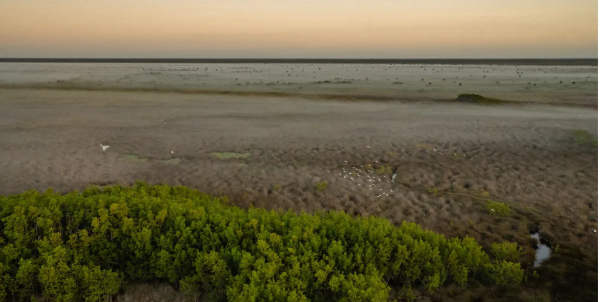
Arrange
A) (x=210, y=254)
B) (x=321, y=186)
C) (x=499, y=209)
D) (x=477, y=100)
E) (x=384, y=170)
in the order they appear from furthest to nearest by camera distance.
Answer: (x=477, y=100) → (x=384, y=170) → (x=321, y=186) → (x=499, y=209) → (x=210, y=254)

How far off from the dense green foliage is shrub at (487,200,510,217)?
11.5 feet

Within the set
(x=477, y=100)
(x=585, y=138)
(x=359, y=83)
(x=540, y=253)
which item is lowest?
(x=540, y=253)

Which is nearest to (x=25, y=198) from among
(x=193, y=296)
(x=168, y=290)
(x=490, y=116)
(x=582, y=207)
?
(x=168, y=290)

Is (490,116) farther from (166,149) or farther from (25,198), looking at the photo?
(25,198)

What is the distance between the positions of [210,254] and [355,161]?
10.4 metres

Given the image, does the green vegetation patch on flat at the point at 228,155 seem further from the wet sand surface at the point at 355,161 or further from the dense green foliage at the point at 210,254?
the dense green foliage at the point at 210,254

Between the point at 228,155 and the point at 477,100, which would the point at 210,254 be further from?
the point at 477,100

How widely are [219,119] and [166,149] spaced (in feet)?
27.2

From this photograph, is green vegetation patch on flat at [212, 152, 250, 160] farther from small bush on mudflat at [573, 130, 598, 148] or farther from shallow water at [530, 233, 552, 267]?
small bush on mudflat at [573, 130, 598, 148]

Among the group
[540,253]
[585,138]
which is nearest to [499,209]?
[540,253]

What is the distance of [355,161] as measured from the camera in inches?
639

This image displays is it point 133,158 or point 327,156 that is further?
point 327,156

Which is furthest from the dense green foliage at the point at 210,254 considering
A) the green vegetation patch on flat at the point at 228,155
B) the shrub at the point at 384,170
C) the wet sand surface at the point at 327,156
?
the green vegetation patch on flat at the point at 228,155

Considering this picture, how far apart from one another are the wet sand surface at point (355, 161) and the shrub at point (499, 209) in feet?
0.56
